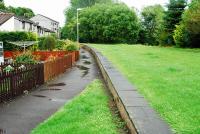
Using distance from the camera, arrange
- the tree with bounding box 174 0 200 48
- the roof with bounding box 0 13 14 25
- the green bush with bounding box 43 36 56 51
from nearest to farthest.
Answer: the tree with bounding box 174 0 200 48 < the green bush with bounding box 43 36 56 51 < the roof with bounding box 0 13 14 25

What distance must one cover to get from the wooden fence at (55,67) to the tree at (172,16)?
30724 mm

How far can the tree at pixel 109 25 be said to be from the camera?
78.1 metres

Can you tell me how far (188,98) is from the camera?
33.3 ft

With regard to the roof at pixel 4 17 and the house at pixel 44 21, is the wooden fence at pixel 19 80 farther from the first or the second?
the house at pixel 44 21

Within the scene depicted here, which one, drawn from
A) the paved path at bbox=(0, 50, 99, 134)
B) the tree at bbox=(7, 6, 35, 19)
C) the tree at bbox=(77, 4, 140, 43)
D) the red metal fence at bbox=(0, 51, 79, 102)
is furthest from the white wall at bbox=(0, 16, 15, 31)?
the tree at bbox=(7, 6, 35, 19)

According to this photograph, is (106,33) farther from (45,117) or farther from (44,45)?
(45,117)

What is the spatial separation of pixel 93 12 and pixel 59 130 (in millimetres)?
74379

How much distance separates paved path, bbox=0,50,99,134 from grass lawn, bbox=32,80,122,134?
44 centimetres

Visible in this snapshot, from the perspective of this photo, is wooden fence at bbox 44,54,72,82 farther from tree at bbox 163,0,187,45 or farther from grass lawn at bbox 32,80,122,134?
tree at bbox 163,0,187,45

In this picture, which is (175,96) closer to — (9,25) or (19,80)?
(19,80)

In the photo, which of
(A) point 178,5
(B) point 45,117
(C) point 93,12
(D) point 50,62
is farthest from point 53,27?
(B) point 45,117

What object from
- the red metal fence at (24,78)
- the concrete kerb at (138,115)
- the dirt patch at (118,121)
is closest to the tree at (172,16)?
the red metal fence at (24,78)

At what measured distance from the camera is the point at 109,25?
78.8m

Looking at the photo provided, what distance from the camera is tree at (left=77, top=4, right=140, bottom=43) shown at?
7812 centimetres
